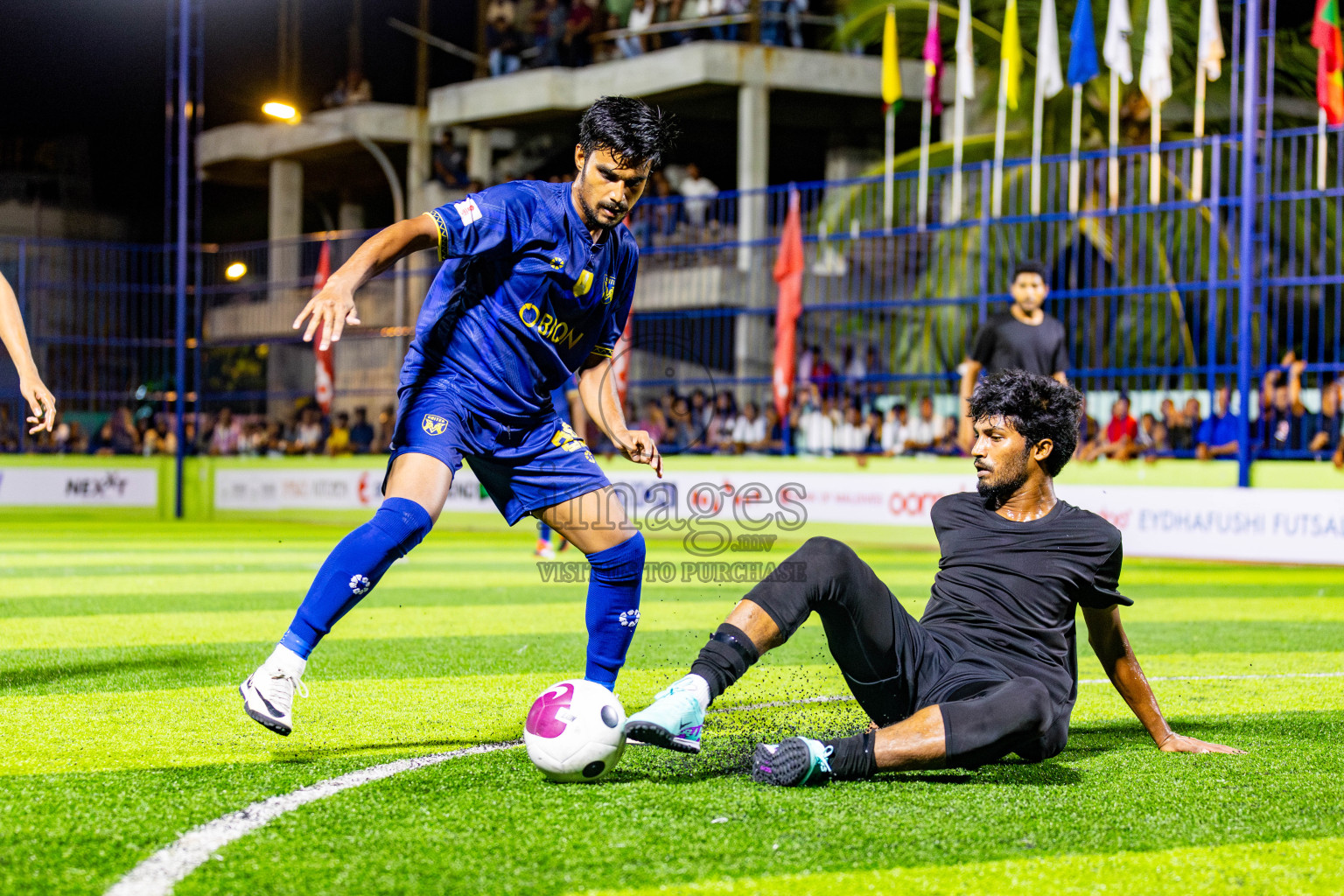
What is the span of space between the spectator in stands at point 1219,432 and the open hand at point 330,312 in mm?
11212

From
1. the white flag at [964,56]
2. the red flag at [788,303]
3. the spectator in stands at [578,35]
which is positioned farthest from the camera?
the spectator in stands at [578,35]

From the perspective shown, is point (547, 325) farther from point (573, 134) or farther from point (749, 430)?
point (573, 134)

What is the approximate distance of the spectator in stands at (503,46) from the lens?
1139 inches

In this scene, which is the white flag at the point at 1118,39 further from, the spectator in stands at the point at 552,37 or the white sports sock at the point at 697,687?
the spectator in stands at the point at 552,37

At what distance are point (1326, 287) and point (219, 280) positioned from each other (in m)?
16.9

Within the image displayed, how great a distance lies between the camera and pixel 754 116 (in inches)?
982

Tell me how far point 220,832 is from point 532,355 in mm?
1818

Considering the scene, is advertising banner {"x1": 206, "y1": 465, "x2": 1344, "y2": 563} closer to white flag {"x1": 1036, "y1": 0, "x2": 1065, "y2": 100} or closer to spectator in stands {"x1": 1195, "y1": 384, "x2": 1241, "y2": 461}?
spectator in stands {"x1": 1195, "y1": 384, "x2": 1241, "y2": 461}

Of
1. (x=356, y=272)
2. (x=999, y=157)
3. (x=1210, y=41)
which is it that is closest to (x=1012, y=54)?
(x=999, y=157)

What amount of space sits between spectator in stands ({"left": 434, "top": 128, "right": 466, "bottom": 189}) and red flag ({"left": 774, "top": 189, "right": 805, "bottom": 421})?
1407 centimetres

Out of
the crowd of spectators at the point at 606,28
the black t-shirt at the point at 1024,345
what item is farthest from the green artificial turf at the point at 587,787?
the crowd of spectators at the point at 606,28

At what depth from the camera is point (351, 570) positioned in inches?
152

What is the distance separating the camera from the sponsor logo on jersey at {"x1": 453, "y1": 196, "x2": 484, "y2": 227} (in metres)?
4.11

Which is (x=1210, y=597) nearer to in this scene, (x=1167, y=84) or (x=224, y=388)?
(x=1167, y=84)
